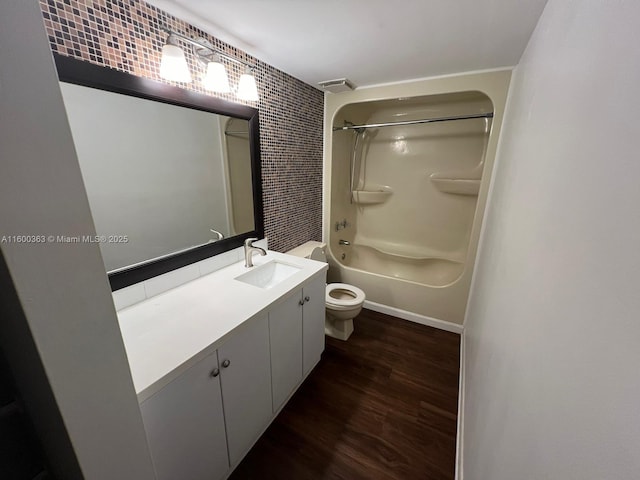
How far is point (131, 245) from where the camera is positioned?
1217 mm

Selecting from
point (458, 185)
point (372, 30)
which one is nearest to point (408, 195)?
point (458, 185)

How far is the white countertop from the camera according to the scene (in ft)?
2.85

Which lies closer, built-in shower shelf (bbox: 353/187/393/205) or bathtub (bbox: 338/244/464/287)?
bathtub (bbox: 338/244/464/287)

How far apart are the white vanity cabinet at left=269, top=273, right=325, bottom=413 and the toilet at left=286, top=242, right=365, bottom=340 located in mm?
292

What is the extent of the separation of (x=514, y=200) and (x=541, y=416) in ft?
2.94

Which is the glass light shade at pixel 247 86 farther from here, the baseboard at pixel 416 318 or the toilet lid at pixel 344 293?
the baseboard at pixel 416 318

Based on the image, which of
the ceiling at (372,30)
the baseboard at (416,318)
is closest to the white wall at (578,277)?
the ceiling at (372,30)

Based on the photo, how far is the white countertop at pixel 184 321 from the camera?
0.87 metres

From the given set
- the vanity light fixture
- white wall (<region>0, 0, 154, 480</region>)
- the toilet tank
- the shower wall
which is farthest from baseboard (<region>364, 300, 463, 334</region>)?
white wall (<region>0, 0, 154, 480</region>)

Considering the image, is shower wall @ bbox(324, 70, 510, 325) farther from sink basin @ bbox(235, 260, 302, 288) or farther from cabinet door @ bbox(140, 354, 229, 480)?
cabinet door @ bbox(140, 354, 229, 480)

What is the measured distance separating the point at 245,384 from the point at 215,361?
0.28 metres

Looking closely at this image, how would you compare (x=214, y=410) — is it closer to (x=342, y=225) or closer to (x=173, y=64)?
(x=173, y=64)

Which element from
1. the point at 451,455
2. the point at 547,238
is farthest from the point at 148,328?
the point at 451,455

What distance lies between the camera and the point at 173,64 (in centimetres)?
117
